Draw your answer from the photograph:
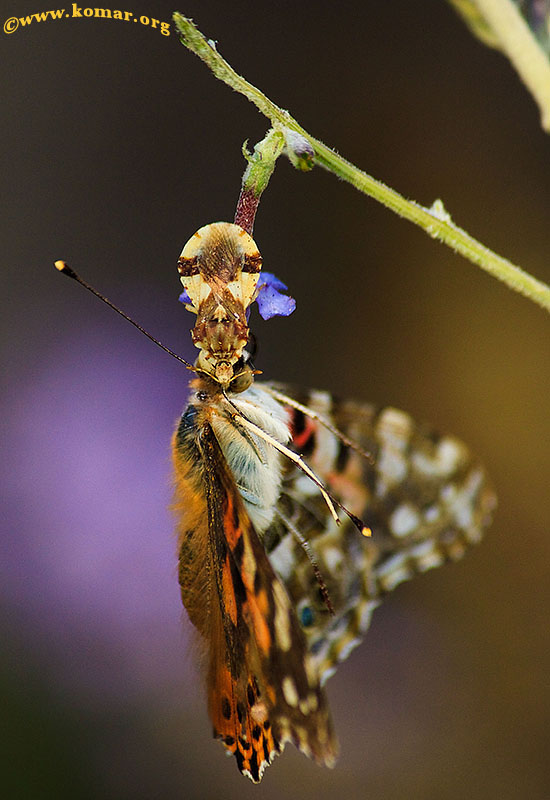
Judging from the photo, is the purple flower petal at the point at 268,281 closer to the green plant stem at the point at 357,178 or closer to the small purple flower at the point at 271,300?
the small purple flower at the point at 271,300

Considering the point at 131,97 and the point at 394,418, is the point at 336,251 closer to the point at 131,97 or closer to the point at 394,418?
the point at 131,97

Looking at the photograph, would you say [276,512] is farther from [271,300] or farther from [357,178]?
[357,178]

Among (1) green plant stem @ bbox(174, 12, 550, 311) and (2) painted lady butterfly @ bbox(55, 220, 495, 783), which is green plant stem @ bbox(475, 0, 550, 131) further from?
(2) painted lady butterfly @ bbox(55, 220, 495, 783)

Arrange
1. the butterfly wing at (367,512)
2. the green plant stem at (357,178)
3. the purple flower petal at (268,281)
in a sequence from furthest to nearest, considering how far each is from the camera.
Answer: the butterfly wing at (367,512), the purple flower petal at (268,281), the green plant stem at (357,178)

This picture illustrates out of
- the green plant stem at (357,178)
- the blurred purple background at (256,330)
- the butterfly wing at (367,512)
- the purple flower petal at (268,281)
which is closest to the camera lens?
the green plant stem at (357,178)

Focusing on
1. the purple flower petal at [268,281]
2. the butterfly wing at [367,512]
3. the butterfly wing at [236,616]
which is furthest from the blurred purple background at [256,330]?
the purple flower petal at [268,281]

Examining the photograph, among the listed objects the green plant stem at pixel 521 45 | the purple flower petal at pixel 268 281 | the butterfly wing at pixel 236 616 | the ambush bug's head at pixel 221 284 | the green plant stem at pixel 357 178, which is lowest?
the butterfly wing at pixel 236 616

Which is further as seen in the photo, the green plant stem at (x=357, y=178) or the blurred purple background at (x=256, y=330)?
the blurred purple background at (x=256, y=330)
